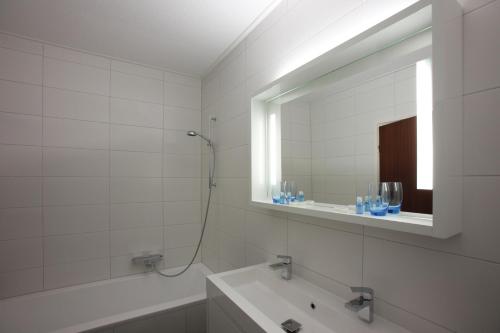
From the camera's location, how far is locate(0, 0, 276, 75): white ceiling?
1.57 meters

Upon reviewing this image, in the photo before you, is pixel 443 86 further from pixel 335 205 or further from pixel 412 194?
pixel 335 205

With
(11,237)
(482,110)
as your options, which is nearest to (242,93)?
(482,110)

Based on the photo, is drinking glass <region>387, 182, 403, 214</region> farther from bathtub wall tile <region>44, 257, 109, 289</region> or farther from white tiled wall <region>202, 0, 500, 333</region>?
bathtub wall tile <region>44, 257, 109, 289</region>

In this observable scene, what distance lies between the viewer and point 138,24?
5.78 ft

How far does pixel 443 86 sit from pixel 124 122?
237 cm

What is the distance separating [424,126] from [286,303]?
1000 mm

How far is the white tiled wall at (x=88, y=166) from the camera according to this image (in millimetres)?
1931

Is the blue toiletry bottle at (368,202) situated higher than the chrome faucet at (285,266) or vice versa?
the blue toiletry bottle at (368,202)

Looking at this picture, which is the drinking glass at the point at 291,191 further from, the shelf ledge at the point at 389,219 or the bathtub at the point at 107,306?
the bathtub at the point at 107,306

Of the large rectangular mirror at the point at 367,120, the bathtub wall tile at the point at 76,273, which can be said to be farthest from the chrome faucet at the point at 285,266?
the bathtub wall tile at the point at 76,273

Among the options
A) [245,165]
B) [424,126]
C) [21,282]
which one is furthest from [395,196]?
[21,282]

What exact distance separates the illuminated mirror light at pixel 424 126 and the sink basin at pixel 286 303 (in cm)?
55

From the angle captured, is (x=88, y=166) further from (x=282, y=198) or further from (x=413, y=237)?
(x=413, y=237)

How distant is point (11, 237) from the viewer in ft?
6.27
